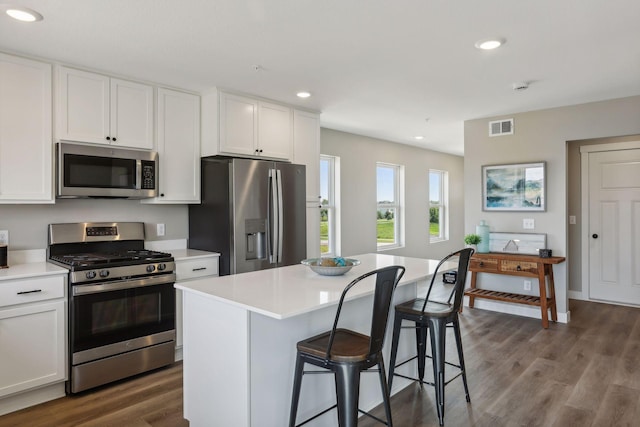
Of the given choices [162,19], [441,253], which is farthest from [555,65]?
[441,253]

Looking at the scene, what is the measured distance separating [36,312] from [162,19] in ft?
6.56

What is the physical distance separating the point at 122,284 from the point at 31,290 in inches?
21.6

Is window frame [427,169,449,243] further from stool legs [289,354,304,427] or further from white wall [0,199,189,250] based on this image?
stool legs [289,354,304,427]

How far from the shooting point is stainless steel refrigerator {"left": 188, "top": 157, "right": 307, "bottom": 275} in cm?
358

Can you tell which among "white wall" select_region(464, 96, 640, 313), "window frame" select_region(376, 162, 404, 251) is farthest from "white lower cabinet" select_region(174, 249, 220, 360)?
"window frame" select_region(376, 162, 404, 251)

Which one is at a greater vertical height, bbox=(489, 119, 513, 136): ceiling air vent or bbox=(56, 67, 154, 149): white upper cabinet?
bbox=(489, 119, 513, 136): ceiling air vent

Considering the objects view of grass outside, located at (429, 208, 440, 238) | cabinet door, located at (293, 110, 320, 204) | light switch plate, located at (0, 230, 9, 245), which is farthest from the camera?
view of grass outside, located at (429, 208, 440, 238)

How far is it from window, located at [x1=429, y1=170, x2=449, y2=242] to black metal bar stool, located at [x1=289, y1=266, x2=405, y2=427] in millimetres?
6264

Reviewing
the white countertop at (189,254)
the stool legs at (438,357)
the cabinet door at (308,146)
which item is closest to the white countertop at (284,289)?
the stool legs at (438,357)

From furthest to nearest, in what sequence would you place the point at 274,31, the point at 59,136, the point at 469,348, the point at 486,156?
the point at 486,156 < the point at 469,348 < the point at 59,136 < the point at 274,31

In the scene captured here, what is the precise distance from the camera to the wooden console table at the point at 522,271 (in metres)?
4.29

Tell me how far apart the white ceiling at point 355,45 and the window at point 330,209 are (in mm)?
1663

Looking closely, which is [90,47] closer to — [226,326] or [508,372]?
[226,326]

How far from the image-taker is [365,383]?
2.52m
